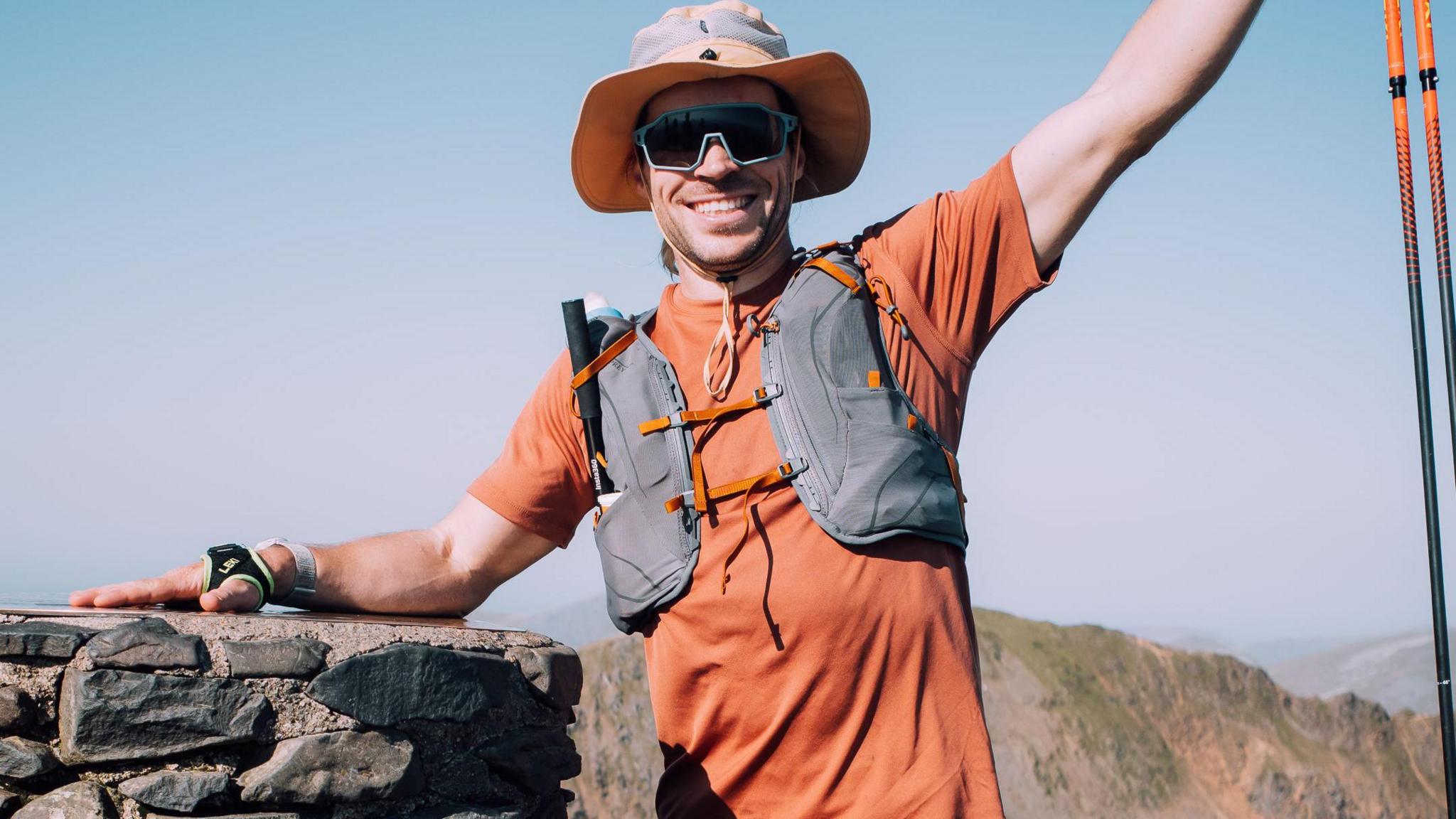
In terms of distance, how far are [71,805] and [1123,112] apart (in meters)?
2.69

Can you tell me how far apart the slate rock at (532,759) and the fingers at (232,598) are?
0.69 metres

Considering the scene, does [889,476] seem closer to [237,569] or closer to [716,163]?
[716,163]

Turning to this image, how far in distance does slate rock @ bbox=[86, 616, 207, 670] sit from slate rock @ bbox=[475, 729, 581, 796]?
0.67 m

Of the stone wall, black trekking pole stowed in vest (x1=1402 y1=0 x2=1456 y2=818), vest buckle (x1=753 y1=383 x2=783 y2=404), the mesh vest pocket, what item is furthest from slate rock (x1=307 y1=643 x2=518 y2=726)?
black trekking pole stowed in vest (x1=1402 y1=0 x2=1456 y2=818)

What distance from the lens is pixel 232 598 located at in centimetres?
298

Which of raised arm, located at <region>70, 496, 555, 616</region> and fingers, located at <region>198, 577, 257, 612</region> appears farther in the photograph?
raised arm, located at <region>70, 496, 555, 616</region>

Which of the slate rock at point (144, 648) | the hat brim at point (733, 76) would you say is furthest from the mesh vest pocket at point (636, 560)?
the hat brim at point (733, 76)

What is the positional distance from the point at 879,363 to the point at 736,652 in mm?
768

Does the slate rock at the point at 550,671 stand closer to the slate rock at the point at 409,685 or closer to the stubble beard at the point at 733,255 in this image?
the slate rock at the point at 409,685

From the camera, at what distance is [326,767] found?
263 cm

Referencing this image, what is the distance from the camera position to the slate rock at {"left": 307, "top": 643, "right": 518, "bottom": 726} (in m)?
2.71

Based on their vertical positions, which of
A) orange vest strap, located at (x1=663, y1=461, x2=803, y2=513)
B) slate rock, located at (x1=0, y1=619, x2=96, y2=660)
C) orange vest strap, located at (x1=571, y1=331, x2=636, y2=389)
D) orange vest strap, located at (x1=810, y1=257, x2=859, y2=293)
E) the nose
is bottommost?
slate rock, located at (x1=0, y1=619, x2=96, y2=660)

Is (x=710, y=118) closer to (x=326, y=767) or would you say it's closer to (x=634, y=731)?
(x=326, y=767)

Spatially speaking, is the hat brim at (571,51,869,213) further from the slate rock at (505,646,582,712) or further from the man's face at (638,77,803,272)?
the slate rock at (505,646,582,712)
